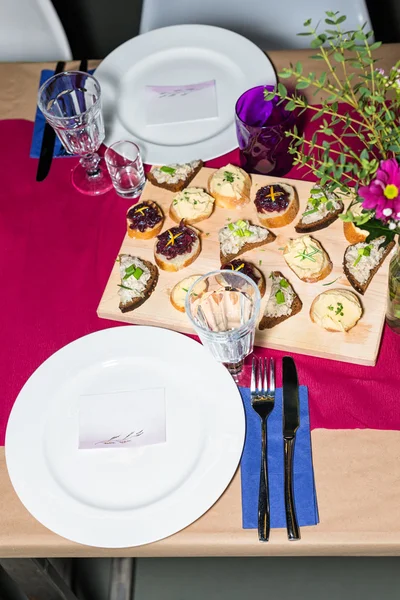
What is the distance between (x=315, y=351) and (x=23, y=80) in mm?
1157

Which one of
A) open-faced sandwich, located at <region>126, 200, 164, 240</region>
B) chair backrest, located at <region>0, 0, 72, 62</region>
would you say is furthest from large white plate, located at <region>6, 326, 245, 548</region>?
chair backrest, located at <region>0, 0, 72, 62</region>

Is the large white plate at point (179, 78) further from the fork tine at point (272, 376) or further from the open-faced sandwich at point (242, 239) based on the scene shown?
the fork tine at point (272, 376)

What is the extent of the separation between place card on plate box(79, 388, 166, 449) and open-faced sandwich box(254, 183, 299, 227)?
0.45 metres

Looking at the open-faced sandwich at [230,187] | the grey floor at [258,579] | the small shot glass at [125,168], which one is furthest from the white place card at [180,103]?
the grey floor at [258,579]

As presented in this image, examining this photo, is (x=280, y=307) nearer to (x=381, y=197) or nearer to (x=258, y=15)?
(x=381, y=197)

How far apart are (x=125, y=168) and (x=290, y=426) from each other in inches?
29.4

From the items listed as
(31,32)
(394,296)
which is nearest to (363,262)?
(394,296)

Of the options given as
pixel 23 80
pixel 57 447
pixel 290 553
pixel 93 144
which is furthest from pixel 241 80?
pixel 290 553

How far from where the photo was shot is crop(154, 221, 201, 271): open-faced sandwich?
1448mm

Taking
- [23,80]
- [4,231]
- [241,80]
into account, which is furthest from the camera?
[23,80]

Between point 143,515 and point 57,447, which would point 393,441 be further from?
point 57,447

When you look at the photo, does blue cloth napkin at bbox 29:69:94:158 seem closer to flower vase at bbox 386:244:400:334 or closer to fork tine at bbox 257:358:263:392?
fork tine at bbox 257:358:263:392

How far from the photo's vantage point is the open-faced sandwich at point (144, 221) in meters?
1.51

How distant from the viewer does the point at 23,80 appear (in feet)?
6.21
